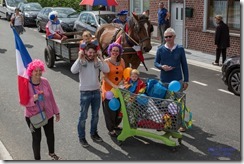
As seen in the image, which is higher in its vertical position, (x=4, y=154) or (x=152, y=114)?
(x=152, y=114)

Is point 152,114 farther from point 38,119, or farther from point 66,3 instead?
point 66,3

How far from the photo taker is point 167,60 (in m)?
7.30

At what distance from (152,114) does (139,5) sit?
1671 centimetres

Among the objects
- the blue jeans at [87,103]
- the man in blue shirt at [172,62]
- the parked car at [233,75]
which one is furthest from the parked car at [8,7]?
the blue jeans at [87,103]

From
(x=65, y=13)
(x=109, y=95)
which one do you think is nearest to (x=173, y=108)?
(x=109, y=95)

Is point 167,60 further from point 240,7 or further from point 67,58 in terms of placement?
point 240,7

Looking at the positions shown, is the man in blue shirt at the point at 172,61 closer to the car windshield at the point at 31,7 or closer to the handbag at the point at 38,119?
the handbag at the point at 38,119

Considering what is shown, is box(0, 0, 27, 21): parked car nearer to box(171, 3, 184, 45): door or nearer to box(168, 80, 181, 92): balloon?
box(171, 3, 184, 45): door

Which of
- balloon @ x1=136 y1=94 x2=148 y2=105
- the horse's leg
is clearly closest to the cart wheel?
the horse's leg

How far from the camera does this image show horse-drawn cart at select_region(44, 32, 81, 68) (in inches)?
470

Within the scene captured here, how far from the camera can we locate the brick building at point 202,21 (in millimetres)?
15828

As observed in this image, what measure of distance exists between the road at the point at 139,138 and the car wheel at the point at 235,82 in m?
0.21

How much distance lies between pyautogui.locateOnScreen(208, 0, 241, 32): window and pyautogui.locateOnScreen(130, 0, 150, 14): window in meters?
5.17

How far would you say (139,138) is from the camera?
719cm
